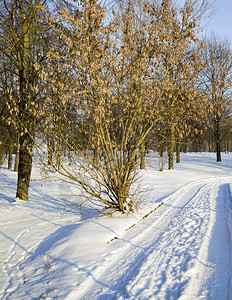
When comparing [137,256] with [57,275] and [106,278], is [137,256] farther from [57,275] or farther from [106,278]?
[57,275]

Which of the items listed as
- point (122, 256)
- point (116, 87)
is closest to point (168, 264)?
point (122, 256)

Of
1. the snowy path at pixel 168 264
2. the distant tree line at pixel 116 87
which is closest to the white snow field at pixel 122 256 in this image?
the snowy path at pixel 168 264

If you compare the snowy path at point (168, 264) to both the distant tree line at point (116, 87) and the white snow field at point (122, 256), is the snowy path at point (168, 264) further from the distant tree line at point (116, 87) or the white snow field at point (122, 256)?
the distant tree line at point (116, 87)

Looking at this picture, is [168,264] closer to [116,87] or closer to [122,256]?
[122,256]

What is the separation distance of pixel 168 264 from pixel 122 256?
86cm

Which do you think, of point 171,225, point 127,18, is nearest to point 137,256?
point 171,225

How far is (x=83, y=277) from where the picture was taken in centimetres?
346

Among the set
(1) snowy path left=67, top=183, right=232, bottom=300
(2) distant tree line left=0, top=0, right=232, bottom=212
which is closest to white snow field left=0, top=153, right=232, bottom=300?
(1) snowy path left=67, top=183, right=232, bottom=300

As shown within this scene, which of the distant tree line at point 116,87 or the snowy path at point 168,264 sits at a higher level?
the distant tree line at point 116,87

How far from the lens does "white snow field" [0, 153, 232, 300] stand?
3170mm

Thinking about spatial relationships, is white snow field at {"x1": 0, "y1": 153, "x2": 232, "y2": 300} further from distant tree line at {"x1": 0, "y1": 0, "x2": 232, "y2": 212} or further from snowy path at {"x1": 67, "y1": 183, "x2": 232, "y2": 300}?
distant tree line at {"x1": 0, "y1": 0, "x2": 232, "y2": 212}

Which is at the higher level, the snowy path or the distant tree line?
the distant tree line

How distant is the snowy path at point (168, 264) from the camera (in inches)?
122

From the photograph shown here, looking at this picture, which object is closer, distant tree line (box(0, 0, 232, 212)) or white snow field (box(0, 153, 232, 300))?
white snow field (box(0, 153, 232, 300))
